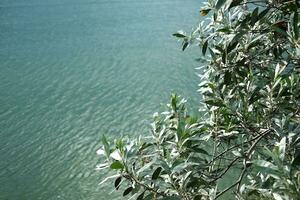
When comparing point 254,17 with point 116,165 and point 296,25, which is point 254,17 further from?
point 116,165

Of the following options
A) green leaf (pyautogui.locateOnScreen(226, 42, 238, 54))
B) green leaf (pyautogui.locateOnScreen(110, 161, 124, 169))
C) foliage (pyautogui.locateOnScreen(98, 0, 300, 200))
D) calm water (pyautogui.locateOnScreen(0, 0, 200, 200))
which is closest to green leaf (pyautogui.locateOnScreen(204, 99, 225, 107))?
foliage (pyautogui.locateOnScreen(98, 0, 300, 200))

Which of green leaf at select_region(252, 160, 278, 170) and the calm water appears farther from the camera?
the calm water

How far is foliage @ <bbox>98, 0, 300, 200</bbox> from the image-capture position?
1.36 m

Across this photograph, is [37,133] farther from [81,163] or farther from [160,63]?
[160,63]

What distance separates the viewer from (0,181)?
5637mm

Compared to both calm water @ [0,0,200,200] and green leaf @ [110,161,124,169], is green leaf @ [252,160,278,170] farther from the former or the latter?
calm water @ [0,0,200,200]

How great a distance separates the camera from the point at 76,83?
956 cm

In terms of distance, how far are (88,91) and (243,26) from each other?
25.1 ft

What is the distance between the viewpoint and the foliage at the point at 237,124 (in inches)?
53.5

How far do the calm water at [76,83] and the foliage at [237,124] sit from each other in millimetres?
3795

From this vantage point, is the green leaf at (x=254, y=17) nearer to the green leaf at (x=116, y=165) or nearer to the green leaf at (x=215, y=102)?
the green leaf at (x=215, y=102)

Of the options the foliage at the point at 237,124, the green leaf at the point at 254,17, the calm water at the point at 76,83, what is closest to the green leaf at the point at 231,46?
the foliage at the point at 237,124

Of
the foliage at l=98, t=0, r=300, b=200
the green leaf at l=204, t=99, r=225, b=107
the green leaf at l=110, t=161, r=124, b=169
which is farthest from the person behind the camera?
Answer: the green leaf at l=204, t=99, r=225, b=107

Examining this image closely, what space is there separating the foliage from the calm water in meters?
3.80
